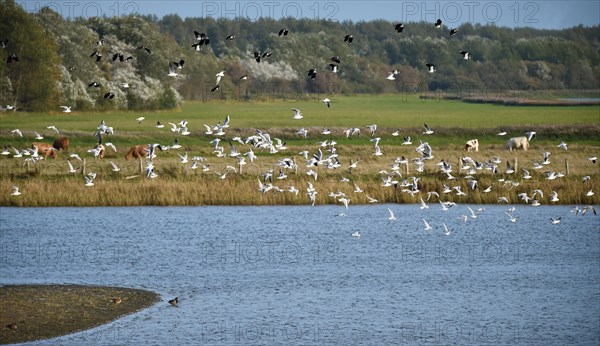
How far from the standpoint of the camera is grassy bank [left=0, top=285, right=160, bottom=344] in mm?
27155

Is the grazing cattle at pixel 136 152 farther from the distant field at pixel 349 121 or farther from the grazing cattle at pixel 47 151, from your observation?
the distant field at pixel 349 121

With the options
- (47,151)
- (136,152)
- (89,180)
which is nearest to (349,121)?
(136,152)

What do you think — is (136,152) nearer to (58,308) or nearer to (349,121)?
(58,308)

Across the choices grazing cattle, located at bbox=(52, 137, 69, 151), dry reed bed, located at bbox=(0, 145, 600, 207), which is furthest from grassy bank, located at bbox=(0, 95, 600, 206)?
grazing cattle, located at bbox=(52, 137, 69, 151)

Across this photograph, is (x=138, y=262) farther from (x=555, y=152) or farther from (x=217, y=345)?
(x=555, y=152)

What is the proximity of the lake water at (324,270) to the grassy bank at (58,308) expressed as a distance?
22.5 inches

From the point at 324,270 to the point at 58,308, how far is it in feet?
36.5

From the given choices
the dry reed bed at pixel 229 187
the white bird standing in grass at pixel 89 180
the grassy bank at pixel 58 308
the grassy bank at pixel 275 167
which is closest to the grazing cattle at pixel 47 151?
the grassy bank at pixel 275 167

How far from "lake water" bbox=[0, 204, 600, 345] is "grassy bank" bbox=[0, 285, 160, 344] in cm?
57

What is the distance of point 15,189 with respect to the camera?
163 ft

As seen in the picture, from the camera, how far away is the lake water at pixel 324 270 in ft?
95.8

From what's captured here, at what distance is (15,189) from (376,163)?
2033cm

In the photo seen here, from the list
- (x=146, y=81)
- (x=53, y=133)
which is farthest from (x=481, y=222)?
(x=146, y=81)

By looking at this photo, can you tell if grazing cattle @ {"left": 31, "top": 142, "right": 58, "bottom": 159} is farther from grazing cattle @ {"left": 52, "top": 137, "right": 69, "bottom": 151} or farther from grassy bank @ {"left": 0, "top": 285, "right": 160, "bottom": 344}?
grassy bank @ {"left": 0, "top": 285, "right": 160, "bottom": 344}
